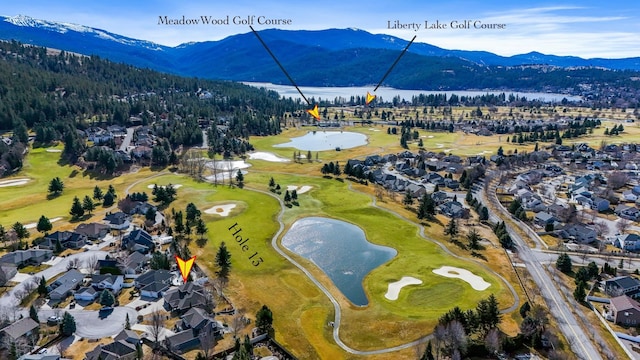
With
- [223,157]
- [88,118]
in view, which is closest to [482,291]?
[223,157]

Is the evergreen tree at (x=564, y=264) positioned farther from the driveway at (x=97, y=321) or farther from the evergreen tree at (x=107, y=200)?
the evergreen tree at (x=107, y=200)

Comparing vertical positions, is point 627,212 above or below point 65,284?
below

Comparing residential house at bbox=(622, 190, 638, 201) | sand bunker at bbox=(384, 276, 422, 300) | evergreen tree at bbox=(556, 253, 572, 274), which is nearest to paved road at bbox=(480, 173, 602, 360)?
evergreen tree at bbox=(556, 253, 572, 274)

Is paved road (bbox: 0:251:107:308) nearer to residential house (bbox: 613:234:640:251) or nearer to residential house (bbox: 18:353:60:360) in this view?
residential house (bbox: 18:353:60:360)

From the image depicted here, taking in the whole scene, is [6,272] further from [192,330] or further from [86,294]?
[192,330]

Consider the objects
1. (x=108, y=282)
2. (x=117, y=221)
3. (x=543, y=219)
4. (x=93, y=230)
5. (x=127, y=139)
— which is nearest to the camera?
(x=108, y=282)

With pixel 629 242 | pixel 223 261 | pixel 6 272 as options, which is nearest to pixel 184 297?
pixel 223 261
